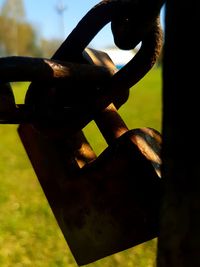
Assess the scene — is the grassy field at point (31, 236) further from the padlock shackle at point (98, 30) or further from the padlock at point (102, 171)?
the padlock shackle at point (98, 30)

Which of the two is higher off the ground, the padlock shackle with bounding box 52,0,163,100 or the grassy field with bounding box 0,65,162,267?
the padlock shackle with bounding box 52,0,163,100

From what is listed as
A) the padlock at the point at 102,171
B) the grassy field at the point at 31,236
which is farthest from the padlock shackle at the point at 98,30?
the grassy field at the point at 31,236

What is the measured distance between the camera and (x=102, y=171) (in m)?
0.94

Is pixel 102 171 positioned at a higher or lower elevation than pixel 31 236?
higher

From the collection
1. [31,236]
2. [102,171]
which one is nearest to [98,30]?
[102,171]

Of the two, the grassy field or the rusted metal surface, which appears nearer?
the rusted metal surface

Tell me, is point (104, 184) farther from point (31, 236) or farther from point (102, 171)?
point (31, 236)

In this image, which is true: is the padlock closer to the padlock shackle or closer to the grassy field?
the padlock shackle

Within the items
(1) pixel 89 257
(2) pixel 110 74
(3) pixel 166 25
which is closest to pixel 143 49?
(2) pixel 110 74

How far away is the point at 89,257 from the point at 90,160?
0.64 ft

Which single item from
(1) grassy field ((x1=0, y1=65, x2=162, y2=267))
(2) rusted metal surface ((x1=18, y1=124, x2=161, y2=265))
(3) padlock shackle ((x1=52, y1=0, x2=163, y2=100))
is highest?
(3) padlock shackle ((x1=52, y1=0, x2=163, y2=100))

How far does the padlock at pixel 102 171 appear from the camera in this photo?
87 centimetres

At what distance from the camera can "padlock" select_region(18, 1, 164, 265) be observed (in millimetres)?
869

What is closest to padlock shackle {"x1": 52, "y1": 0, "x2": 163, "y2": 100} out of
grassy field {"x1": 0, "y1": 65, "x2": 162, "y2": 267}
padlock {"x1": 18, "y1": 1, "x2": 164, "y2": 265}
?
padlock {"x1": 18, "y1": 1, "x2": 164, "y2": 265}
